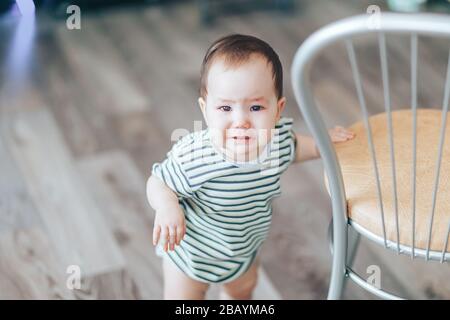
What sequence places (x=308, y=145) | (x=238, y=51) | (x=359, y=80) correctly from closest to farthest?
(x=359, y=80) → (x=238, y=51) → (x=308, y=145)

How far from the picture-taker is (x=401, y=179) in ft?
3.67

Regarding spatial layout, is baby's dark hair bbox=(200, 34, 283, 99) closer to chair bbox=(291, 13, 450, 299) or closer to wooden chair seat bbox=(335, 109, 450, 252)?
chair bbox=(291, 13, 450, 299)

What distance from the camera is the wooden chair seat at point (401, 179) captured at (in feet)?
3.45

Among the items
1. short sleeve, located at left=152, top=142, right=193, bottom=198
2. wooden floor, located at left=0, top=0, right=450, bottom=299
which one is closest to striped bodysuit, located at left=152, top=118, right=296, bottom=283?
short sleeve, located at left=152, top=142, right=193, bottom=198

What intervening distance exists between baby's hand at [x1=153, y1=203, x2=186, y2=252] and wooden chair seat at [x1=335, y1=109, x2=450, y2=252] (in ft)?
0.91

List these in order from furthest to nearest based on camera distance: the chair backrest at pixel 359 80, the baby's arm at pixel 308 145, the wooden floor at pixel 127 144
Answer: the wooden floor at pixel 127 144, the baby's arm at pixel 308 145, the chair backrest at pixel 359 80

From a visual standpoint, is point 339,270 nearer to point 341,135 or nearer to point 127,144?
point 341,135

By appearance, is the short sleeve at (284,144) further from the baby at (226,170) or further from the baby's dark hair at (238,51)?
the baby's dark hair at (238,51)

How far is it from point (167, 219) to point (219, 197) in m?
0.11

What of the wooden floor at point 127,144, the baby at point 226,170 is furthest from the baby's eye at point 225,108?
the wooden floor at point 127,144

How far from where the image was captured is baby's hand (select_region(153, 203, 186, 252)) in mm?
1061

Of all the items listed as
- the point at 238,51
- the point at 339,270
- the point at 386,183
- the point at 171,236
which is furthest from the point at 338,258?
the point at 238,51
